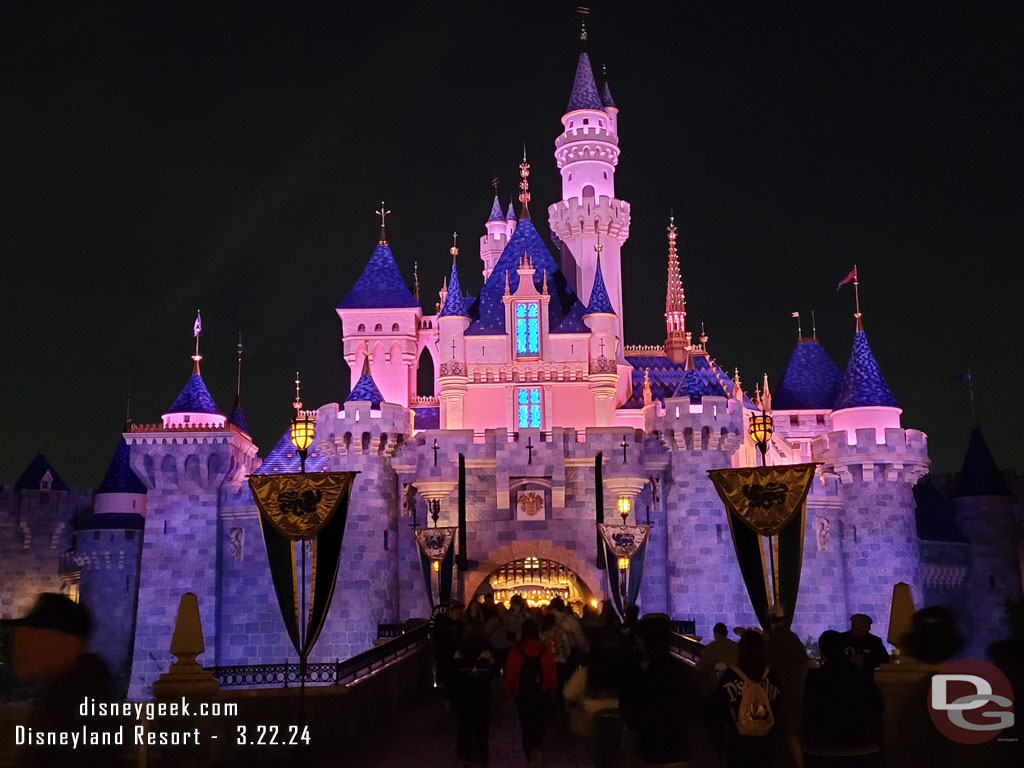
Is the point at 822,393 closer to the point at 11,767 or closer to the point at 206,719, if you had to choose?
the point at 206,719

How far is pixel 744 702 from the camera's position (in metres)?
9.14

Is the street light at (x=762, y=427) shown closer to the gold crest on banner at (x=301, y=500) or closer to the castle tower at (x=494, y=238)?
the gold crest on banner at (x=301, y=500)

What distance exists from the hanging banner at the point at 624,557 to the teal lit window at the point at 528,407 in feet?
27.5

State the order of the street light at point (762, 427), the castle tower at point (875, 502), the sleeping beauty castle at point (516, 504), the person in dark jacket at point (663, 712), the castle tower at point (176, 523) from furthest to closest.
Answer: the castle tower at point (176, 523) → the castle tower at point (875, 502) → the sleeping beauty castle at point (516, 504) → the street light at point (762, 427) → the person in dark jacket at point (663, 712)

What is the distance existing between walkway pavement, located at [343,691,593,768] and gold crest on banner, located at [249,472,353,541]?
3173 mm

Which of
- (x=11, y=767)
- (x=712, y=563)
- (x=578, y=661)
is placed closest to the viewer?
(x=11, y=767)

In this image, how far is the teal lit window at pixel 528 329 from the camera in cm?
3831

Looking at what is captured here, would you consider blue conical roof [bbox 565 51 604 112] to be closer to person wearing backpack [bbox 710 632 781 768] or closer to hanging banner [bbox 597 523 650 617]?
hanging banner [bbox 597 523 650 617]

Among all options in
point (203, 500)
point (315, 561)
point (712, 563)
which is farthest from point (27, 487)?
point (315, 561)

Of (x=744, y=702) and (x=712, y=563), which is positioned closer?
(x=744, y=702)

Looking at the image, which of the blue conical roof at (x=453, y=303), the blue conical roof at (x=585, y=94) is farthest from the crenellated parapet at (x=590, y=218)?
the blue conical roof at (x=453, y=303)

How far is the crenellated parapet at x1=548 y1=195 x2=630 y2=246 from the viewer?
47875 millimetres

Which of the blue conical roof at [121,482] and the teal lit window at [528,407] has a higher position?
the teal lit window at [528,407]

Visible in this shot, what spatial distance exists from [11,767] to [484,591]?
87.2 ft
